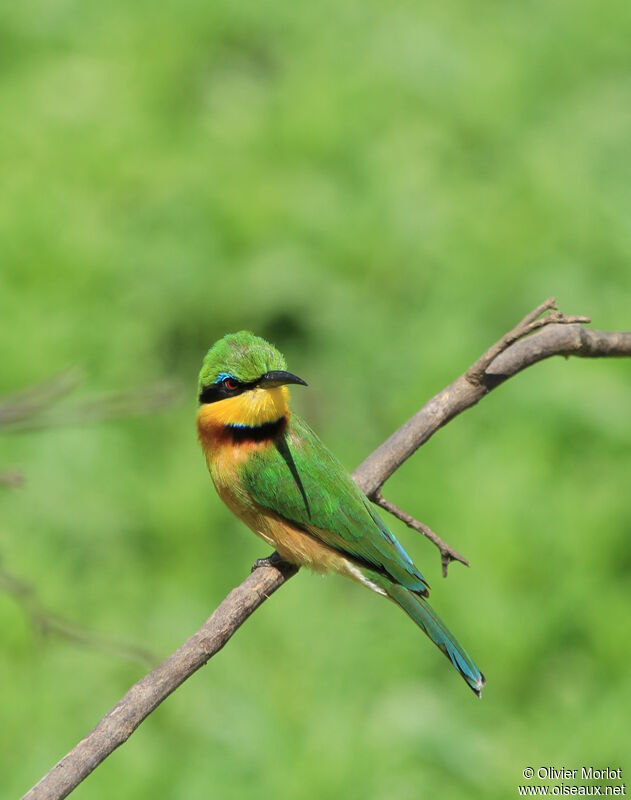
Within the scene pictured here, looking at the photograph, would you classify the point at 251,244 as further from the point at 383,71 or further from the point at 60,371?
the point at 383,71

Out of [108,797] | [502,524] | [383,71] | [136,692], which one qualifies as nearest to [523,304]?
[502,524]

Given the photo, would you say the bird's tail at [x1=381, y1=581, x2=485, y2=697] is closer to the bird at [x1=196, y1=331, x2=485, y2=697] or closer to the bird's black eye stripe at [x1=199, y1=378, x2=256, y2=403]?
the bird at [x1=196, y1=331, x2=485, y2=697]

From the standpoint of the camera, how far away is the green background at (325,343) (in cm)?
370

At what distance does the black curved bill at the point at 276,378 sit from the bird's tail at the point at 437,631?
546mm

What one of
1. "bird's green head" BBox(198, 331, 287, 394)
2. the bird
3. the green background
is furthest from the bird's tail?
the green background

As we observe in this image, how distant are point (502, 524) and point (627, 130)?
112 inches

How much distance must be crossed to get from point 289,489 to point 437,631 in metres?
0.48

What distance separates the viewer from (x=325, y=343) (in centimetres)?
513

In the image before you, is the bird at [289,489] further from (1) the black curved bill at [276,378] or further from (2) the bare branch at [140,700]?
(2) the bare branch at [140,700]

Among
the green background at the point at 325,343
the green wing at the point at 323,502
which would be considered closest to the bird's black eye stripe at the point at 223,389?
the green wing at the point at 323,502

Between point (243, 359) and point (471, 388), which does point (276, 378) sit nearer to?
point (243, 359)

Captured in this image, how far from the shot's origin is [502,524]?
167 inches

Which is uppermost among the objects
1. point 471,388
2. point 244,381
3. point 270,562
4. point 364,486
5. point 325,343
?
point 471,388

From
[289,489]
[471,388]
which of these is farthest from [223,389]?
[471,388]
